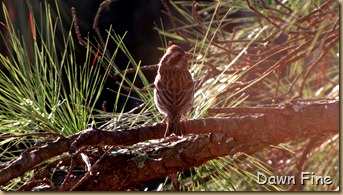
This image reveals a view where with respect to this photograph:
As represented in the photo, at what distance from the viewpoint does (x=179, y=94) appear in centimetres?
195

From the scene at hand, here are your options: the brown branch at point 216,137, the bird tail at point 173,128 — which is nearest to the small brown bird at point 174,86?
the bird tail at point 173,128

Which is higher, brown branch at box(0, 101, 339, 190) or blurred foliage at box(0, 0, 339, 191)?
blurred foliage at box(0, 0, 339, 191)

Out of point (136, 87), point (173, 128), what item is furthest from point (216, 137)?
point (136, 87)

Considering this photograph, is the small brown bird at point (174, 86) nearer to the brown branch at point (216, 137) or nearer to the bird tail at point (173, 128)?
the bird tail at point (173, 128)

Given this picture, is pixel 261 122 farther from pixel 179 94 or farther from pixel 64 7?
pixel 64 7

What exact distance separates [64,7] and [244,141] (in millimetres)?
950

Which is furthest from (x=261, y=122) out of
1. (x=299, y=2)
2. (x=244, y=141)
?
(x=299, y=2)

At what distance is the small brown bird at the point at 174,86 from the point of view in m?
1.78

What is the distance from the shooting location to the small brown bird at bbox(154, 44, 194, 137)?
1782 mm

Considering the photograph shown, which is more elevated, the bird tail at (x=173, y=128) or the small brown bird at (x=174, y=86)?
the small brown bird at (x=174, y=86)

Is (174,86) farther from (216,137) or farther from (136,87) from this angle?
(216,137)

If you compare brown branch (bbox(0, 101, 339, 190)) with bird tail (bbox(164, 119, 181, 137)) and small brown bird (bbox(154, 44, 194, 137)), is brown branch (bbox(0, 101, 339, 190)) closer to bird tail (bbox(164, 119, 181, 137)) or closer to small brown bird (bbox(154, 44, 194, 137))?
bird tail (bbox(164, 119, 181, 137))

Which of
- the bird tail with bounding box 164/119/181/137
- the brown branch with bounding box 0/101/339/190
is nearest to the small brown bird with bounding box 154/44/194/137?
the bird tail with bounding box 164/119/181/137

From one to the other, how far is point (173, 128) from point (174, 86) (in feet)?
1.72
